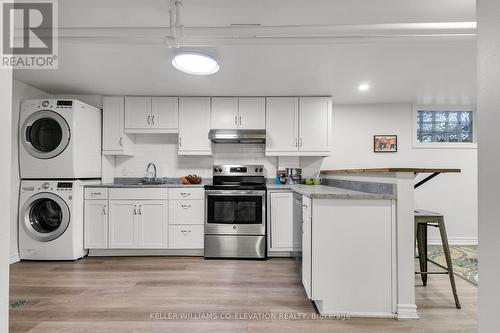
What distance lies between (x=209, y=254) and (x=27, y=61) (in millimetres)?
2899

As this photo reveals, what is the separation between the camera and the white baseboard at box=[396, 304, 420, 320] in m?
1.97

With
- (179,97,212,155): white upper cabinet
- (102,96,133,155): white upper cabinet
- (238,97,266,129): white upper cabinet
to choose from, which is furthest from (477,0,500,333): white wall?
(102,96,133,155): white upper cabinet

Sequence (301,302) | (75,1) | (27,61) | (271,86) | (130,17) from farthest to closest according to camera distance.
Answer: (271,86) → (27,61) → (301,302) → (130,17) → (75,1)

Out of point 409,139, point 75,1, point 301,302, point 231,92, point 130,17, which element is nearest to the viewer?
point 75,1

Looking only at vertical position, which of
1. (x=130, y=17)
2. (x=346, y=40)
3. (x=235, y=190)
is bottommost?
(x=235, y=190)

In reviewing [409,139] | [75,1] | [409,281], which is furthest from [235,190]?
[409,139]

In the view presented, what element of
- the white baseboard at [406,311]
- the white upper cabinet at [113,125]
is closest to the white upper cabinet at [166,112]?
the white upper cabinet at [113,125]

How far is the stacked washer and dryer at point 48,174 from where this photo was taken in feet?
10.5

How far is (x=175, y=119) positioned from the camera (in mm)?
3795

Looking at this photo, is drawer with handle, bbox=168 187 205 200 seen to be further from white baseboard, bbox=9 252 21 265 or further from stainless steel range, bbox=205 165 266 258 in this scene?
white baseboard, bbox=9 252 21 265

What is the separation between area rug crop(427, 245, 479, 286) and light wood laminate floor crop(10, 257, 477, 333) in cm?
24

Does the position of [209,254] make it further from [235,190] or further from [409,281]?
[409,281]

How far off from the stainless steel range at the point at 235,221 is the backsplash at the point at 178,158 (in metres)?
0.68

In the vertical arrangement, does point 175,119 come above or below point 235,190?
above
